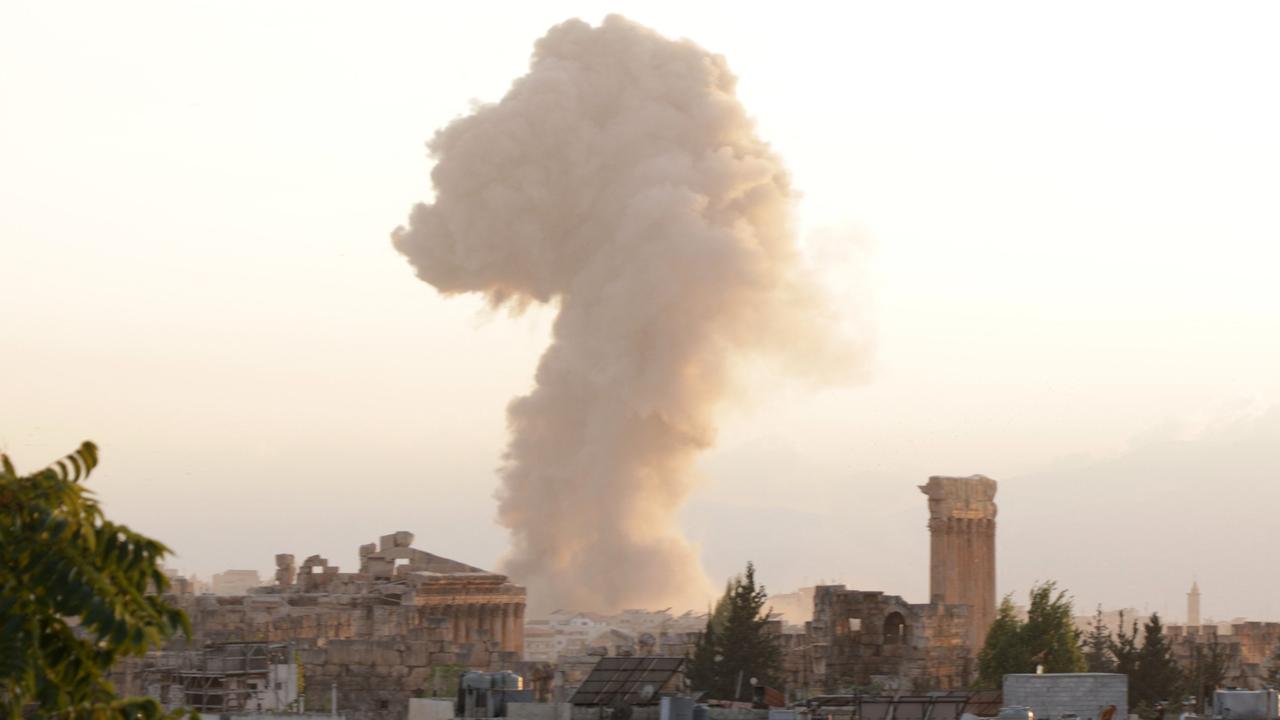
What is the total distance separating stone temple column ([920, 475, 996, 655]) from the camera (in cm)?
7412

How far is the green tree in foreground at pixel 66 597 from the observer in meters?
12.4

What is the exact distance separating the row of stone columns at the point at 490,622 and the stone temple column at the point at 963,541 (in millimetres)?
12974

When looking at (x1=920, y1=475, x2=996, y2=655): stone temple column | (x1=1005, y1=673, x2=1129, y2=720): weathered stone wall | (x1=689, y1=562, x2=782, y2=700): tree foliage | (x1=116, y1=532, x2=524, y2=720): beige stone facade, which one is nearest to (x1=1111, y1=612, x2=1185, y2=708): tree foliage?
(x1=689, y1=562, x2=782, y2=700): tree foliage

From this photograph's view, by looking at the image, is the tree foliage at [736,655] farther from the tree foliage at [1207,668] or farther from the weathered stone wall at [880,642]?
the tree foliage at [1207,668]

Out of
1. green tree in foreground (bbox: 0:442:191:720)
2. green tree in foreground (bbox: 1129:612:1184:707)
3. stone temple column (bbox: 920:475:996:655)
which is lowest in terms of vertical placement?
green tree in foreground (bbox: 0:442:191:720)

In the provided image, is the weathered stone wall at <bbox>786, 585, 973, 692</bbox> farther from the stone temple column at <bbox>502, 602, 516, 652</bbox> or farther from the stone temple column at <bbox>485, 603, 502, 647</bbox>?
the stone temple column at <bbox>502, 602, 516, 652</bbox>

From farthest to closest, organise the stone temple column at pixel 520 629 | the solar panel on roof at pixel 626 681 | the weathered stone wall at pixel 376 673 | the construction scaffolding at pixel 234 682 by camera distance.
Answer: the stone temple column at pixel 520 629, the weathered stone wall at pixel 376 673, the construction scaffolding at pixel 234 682, the solar panel on roof at pixel 626 681

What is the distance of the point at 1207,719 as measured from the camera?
31562 mm

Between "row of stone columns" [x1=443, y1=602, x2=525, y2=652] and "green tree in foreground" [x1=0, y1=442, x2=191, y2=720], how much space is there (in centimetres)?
5731

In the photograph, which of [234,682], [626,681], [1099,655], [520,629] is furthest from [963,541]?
[626,681]

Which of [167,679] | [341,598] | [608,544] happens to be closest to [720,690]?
[167,679]

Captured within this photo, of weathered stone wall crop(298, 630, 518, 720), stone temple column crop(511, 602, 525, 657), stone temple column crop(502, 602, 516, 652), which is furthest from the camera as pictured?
stone temple column crop(502, 602, 516, 652)

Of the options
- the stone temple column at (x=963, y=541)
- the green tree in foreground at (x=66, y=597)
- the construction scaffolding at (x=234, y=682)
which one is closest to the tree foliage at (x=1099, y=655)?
the stone temple column at (x=963, y=541)

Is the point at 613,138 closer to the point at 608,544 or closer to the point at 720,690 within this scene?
the point at 608,544
